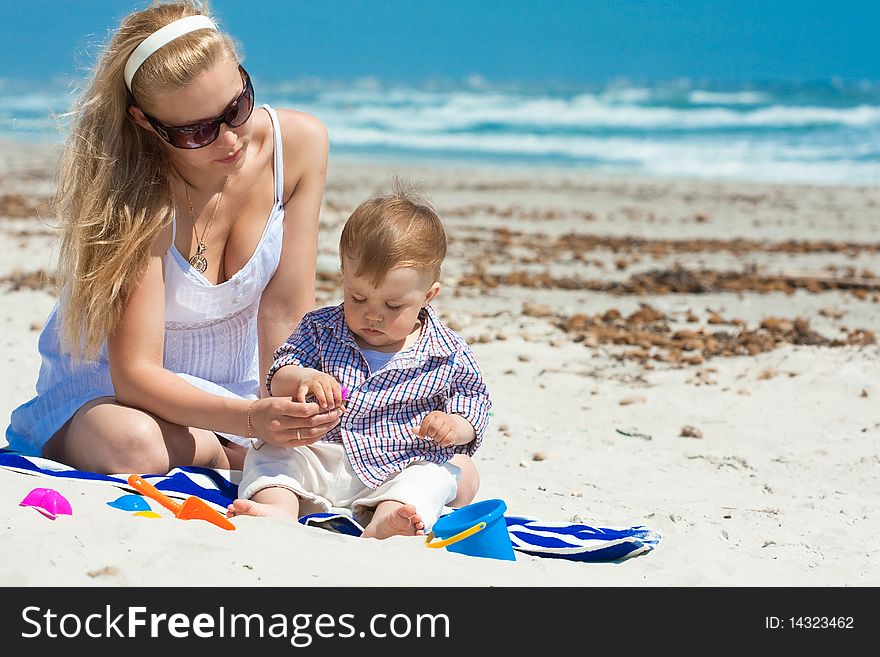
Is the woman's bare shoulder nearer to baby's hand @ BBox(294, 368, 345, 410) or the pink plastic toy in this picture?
baby's hand @ BBox(294, 368, 345, 410)

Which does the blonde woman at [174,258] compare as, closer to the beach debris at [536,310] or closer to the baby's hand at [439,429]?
the baby's hand at [439,429]

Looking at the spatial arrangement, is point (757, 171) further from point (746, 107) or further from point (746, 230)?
point (746, 107)

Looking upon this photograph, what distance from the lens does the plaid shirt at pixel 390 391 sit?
340 centimetres

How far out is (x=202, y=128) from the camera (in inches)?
131

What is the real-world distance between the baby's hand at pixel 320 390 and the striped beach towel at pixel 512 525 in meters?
0.36

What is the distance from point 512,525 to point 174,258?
148 cm

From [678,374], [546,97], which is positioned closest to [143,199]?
[678,374]

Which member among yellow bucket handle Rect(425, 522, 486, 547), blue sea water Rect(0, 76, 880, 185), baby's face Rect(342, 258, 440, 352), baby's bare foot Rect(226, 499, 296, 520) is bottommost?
yellow bucket handle Rect(425, 522, 486, 547)

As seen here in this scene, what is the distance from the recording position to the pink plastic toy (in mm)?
2879

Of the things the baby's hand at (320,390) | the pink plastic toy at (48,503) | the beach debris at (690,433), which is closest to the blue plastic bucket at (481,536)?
the baby's hand at (320,390)

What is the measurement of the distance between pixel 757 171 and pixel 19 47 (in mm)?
61666

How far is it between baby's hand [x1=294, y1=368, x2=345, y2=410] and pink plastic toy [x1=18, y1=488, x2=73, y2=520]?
76 cm

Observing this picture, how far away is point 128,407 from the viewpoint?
3596 millimetres

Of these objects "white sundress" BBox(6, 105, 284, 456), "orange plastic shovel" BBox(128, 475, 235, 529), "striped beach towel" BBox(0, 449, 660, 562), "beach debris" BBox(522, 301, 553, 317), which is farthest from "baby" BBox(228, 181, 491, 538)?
"beach debris" BBox(522, 301, 553, 317)
